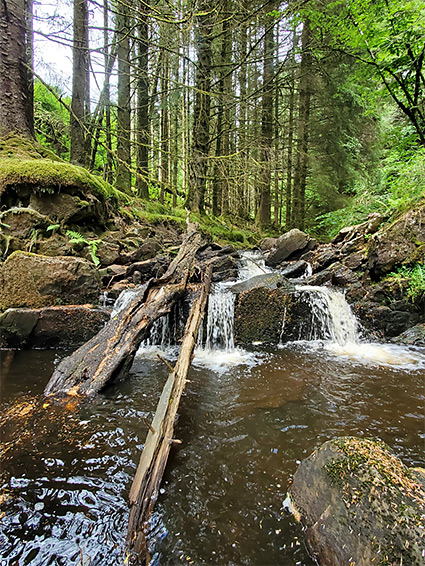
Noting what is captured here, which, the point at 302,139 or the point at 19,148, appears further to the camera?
the point at 302,139

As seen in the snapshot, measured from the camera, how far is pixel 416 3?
537 centimetres

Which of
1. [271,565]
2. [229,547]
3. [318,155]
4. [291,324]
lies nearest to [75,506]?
[229,547]

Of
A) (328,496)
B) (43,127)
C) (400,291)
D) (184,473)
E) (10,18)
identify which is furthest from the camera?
(43,127)

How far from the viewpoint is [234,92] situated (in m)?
12.7

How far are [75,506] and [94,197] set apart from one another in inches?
283

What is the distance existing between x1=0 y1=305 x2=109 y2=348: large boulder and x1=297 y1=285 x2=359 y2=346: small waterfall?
4.39m

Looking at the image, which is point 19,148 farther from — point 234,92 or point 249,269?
point 234,92

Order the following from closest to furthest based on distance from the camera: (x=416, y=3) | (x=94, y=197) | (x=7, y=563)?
(x=7, y=563)
(x=416, y=3)
(x=94, y=197)

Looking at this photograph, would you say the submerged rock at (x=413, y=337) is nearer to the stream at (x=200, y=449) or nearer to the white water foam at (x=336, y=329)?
the white water foam at (x=336, y=329)

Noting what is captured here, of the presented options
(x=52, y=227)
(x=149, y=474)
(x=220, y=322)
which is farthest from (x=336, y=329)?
(x=52, y=227)

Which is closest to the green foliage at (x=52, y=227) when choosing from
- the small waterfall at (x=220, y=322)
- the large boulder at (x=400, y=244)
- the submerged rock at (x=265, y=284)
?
the small waterfall at (x=220, y=322)

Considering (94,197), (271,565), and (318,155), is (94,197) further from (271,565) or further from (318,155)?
(318,155)

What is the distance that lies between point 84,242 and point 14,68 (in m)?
4.51

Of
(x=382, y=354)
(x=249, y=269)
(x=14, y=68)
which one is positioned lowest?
(x=382, y=354)
